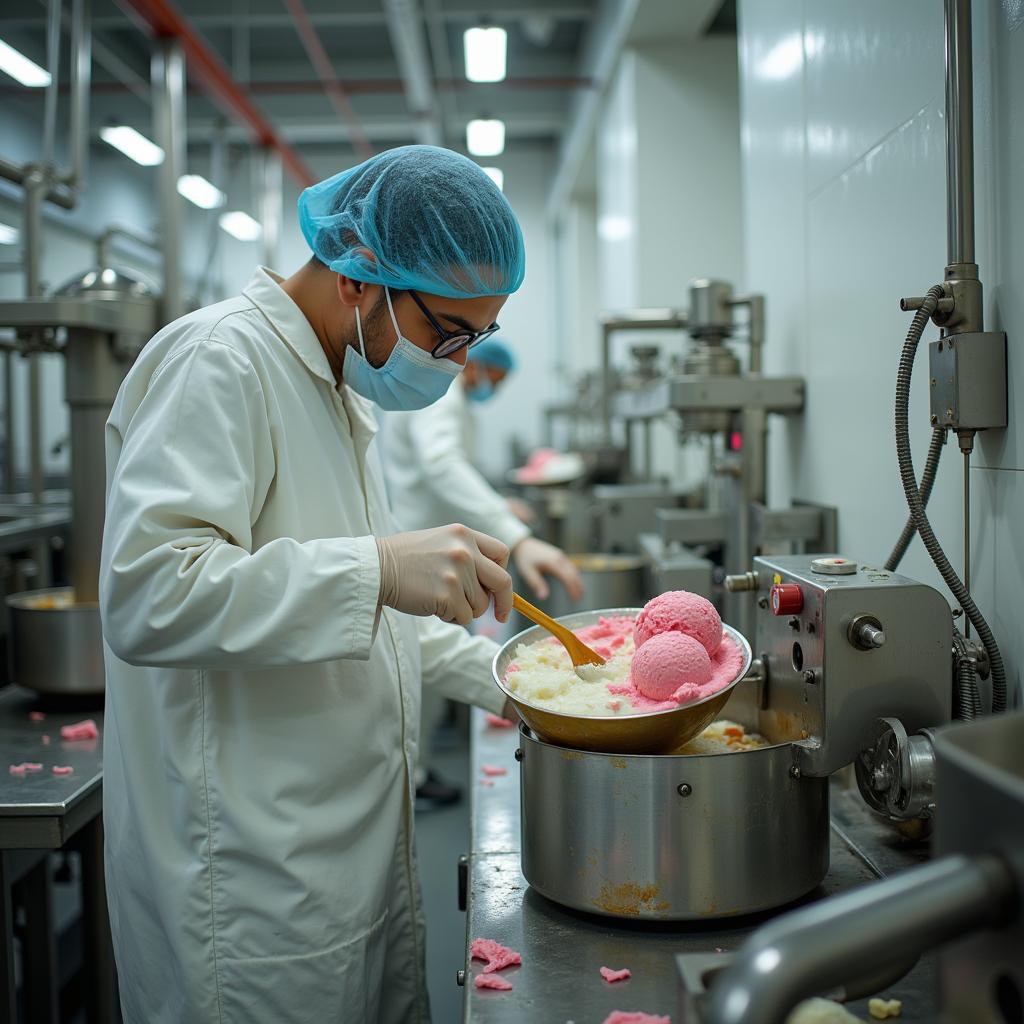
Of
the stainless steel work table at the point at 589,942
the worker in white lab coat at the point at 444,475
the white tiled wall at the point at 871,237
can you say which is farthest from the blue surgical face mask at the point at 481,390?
the stainless steel work table at the point at 589,942

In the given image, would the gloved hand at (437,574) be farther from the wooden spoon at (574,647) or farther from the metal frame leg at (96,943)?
the metal frame leg at (96,943)

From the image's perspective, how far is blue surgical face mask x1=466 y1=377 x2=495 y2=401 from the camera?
360 cm

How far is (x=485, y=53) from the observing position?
185 inches

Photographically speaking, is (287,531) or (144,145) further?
(144,145)

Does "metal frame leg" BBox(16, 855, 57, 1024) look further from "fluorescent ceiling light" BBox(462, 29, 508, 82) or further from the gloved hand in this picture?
"fluorescent ceiling light" BBox(462, 29, 508, 82)

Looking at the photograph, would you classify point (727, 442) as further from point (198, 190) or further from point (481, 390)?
point (198, 190)

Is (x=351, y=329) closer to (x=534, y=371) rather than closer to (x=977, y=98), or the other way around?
(x=977, y=98)

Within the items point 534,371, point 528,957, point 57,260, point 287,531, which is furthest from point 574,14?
point 528,957

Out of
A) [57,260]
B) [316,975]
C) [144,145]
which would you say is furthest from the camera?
[57,260]

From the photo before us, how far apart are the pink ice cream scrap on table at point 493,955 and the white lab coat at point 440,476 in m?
1.27

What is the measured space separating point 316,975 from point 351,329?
77 cm

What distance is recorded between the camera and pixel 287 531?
1145 millimetres

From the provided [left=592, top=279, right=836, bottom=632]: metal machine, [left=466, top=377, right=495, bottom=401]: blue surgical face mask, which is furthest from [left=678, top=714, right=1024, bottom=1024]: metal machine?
[left=466, top=377, right=495, bottom=401]: blue surgical face mask

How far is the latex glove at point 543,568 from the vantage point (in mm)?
1924
